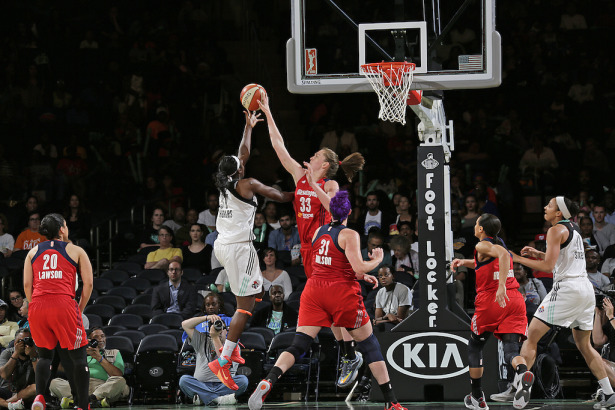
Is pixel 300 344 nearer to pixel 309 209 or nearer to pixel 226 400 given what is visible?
pixel 309 209

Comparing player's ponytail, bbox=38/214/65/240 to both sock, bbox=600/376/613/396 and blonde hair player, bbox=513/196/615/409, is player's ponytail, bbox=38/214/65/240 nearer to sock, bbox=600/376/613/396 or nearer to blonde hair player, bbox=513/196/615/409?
blonde hair player, bbox=513/196/615/409

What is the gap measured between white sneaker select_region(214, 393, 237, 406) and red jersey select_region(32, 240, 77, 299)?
121 inches

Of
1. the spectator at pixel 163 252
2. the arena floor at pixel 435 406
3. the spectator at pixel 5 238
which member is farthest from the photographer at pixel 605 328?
the spectator at pixel 5 238

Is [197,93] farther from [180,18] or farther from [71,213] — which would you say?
[71,213]

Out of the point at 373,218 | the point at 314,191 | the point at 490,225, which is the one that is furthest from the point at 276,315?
the point at 490,225

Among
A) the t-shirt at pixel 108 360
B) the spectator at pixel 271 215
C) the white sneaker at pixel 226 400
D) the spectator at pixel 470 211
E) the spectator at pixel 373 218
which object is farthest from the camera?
the spectator at pixel 271 215

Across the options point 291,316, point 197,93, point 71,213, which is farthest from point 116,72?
point 291,316

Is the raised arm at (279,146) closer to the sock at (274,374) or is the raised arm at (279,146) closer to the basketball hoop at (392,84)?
the basketball hoop at (392,84)

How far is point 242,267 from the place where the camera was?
29.2 ft

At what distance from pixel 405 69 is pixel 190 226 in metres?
6.58

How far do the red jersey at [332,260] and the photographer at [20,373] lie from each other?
4923 mm

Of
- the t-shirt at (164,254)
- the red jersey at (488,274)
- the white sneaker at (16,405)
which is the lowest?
the white sneaker at (16,405)

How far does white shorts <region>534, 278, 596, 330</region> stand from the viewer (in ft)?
29.4

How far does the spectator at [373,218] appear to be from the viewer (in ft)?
47.3
